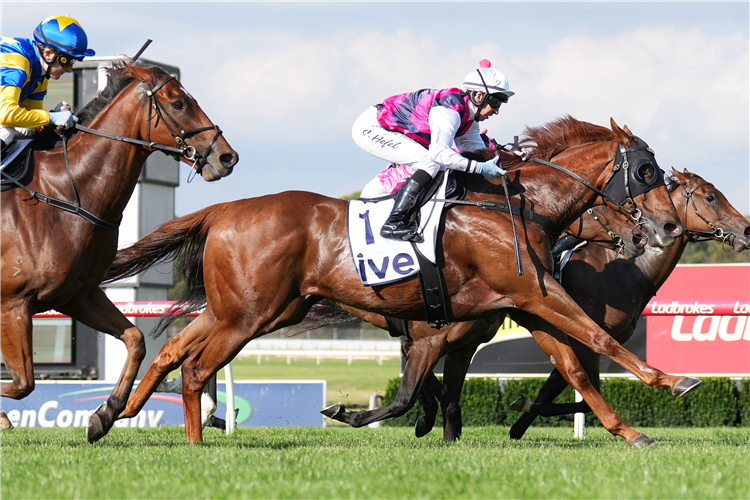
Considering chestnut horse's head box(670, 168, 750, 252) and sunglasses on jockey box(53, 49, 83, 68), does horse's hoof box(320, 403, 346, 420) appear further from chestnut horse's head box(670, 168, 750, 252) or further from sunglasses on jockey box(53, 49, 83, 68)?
chestnut horse's head box(670, 168, 750, 252)

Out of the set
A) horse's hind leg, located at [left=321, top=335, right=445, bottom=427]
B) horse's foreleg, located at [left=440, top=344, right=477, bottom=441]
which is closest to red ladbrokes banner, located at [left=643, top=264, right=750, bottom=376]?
horse's foreleg, located at [left=440, top=344, right=477, bottom=441]

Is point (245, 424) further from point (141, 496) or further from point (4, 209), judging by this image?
point (141, 496)

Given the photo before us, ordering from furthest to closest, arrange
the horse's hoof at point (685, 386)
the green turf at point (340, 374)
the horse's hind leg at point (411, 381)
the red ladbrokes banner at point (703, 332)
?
the green turf at point (340, 374) → the red ladbrokes banner at point (703, 332) → the horse's hind leg at point (411, 381) → the horse's hoof at point (685, 386)

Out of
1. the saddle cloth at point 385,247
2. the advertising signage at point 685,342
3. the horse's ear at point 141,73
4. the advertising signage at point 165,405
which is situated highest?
the horse's ear at point 141,73

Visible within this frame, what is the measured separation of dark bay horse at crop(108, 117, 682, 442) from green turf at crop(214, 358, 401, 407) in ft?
40.7

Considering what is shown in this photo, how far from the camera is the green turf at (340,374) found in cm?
2050

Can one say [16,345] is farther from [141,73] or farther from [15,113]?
[141,73]

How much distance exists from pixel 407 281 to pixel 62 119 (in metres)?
2.14

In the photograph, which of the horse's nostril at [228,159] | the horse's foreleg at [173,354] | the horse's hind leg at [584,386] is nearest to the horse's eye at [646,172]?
the horse's hind leg at [584,386]

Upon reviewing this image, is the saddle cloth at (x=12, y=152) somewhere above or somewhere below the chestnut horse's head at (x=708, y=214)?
above

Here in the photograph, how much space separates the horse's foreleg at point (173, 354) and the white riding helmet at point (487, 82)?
83.3 inches

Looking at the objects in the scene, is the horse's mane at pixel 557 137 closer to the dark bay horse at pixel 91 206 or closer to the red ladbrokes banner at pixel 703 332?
the dark bay horse at pixel 91 206

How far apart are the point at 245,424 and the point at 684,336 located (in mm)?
5656

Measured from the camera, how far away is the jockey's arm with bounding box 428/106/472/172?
4.74 m
